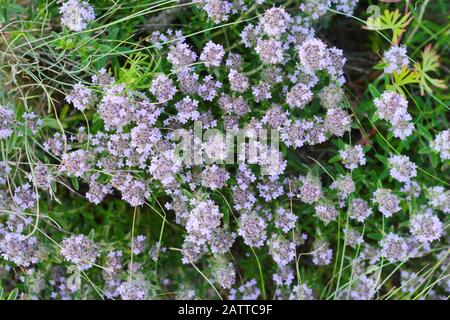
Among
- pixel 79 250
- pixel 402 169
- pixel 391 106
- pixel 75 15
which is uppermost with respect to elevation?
pixel 75 15

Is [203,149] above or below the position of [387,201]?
above

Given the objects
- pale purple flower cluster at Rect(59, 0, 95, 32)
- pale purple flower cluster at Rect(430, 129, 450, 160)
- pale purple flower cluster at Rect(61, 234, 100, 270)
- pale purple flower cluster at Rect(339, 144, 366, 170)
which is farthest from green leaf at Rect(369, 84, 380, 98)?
pale purple flower cluster at Rect(61, 234, 100, 270)

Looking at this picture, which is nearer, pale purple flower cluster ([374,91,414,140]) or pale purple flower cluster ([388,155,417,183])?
pale purple flower cluster ([374,91,414,140])

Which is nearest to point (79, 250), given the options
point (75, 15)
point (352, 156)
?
point (75, 15)

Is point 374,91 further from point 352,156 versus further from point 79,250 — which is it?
point 79,250

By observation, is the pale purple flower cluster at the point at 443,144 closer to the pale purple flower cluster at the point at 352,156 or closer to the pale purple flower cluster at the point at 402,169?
the pale purple flower cluster at the point at 402,169

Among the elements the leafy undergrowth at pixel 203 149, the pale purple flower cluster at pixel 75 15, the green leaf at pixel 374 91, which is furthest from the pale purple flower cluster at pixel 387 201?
the pale purple flower cluster at pixel 75 15

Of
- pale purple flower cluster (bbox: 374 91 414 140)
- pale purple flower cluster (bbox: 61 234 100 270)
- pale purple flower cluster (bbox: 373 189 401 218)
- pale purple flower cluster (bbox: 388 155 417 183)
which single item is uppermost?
pale purple flower cluster (bbox: 374 91 414 140)

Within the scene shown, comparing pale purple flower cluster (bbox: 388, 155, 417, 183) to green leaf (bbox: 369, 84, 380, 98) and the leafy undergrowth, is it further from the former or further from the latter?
green leaf (bbox: 369, 84, 380, 98)
